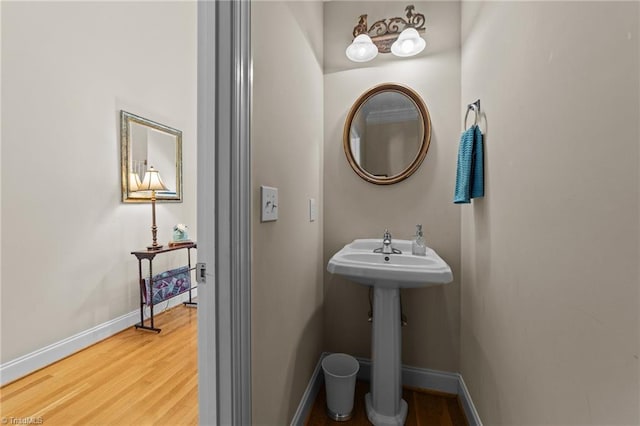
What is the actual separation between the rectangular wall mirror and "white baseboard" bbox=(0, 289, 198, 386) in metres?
1.06

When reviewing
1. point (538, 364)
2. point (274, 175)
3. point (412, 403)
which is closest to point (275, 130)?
point (274, 175)

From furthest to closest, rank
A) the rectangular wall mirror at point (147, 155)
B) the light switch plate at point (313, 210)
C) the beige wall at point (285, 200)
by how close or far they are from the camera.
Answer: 1. the rectangular wall mirror at point (147, 155)
2. the light switch plate at point (313, 210)
3. the beige wall at point (285, 200)

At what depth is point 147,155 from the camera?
2.68 m

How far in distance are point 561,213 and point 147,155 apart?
3042 mm

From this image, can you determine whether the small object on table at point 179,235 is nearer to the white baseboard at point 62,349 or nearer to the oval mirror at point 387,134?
the white baseboard at point 62,349

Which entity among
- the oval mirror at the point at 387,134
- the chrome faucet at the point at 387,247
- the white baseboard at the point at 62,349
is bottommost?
the white baseboard at the point at 62,349

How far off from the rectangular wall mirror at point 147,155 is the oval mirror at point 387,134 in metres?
1.98

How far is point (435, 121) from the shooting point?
1646mm

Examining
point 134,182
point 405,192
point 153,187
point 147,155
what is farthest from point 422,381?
point 147,155

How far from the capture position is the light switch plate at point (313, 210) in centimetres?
153

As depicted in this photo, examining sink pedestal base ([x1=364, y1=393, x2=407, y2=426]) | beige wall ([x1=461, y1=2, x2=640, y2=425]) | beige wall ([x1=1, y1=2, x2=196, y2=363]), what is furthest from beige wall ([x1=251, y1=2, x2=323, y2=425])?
beige wall ([x1=1, y1=2, x2=196, y2=363])

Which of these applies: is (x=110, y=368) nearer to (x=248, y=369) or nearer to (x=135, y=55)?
(x=248, y=369)

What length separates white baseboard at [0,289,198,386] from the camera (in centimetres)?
175

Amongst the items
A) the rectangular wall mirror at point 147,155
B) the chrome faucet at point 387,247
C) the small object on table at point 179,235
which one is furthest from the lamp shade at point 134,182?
the chrome faucet at point 387,247
